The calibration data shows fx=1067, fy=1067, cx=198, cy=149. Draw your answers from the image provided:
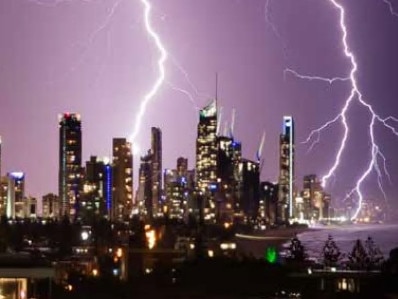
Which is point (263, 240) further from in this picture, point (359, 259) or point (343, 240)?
point (359, 259)

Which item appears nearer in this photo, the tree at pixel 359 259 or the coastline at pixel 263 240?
the tree at pixel 359 259

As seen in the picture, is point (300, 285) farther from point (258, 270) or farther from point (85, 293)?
point (85, 293)

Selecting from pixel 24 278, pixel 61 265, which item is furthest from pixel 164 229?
pixel 24 278

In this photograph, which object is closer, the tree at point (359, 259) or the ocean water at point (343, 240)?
the tree at point (359, 259)

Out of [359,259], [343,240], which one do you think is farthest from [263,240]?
[359,259]

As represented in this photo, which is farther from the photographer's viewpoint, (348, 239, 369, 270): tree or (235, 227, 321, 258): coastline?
(235, 227, 321, 258): coastline

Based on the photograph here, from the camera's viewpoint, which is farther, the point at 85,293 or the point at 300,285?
the point at 300,285

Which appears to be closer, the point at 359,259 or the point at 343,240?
the point at 359,259

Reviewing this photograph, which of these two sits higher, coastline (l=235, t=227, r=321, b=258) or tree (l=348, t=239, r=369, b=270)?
coastline (l=235, t=227, r=321, b=258)

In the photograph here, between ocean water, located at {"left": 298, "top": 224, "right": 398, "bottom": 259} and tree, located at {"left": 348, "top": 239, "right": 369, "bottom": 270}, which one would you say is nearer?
tree, located at {"left": 348, "top": 239, "right": 369, "bottom": 270}

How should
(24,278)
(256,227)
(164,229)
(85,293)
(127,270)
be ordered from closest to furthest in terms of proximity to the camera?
1. (24,278)
2. (85,293)
3. (127,270)
4. (164,229)
5. (256,227)

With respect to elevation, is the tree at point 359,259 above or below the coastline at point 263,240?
below
